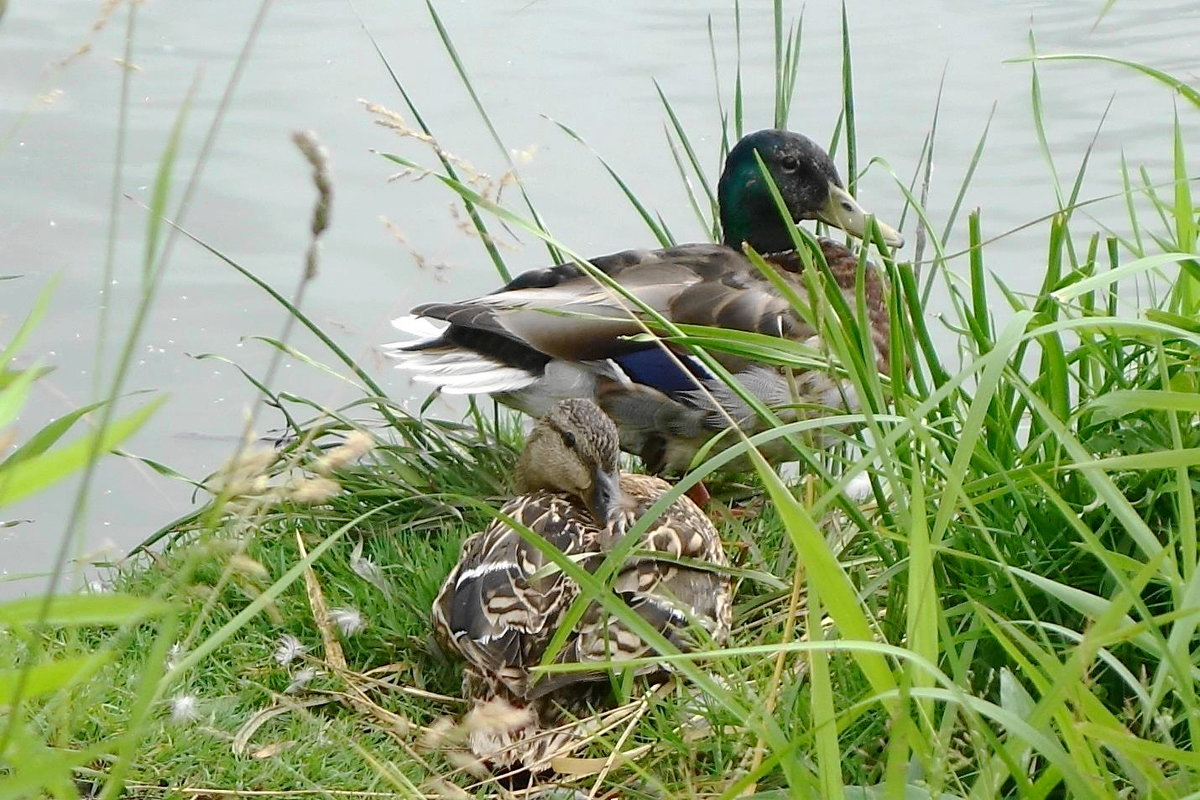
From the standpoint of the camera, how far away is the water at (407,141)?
5.25m

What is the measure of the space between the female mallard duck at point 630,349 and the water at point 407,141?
71 cm

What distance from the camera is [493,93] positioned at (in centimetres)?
674

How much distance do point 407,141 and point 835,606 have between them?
4944mm

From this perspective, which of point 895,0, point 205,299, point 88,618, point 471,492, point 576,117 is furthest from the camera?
point 895,0

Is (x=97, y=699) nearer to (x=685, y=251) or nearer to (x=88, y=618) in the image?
(x=88, y=618)

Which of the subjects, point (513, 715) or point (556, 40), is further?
point (556, 40)

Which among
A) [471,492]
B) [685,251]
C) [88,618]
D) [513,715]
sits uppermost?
[88,618]

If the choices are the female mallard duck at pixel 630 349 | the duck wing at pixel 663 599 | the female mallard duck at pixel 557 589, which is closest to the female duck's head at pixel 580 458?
the female mallard duck at pixel 557 589

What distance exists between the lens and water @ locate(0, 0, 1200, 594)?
207 inches

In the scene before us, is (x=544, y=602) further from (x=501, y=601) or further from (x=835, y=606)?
(x=835, y=606)

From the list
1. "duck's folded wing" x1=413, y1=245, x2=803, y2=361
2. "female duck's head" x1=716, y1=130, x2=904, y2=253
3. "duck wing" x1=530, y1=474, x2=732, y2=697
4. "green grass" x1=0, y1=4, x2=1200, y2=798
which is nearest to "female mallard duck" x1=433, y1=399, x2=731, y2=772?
"duck wing" x1=530, y1=474, x2=732, y2=697

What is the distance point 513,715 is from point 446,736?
101 mm

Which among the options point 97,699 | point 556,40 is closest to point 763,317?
point 97,699

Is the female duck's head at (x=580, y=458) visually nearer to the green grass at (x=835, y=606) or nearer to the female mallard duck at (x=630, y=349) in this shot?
the green grass at (x=835, y=606)
